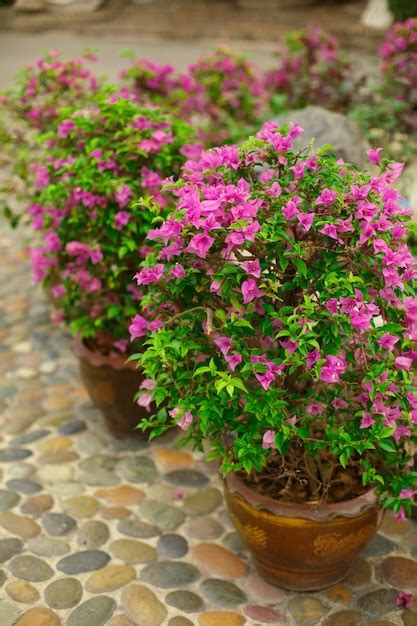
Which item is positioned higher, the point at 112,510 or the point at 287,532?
the point at 287,532

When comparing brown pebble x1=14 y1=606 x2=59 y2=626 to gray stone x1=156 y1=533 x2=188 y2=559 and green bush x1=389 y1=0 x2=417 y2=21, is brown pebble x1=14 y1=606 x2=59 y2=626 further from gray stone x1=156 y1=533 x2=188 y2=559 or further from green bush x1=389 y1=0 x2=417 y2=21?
green bush x1=389 y1=0 x2=417 y2=21

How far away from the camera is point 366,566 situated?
296 cm

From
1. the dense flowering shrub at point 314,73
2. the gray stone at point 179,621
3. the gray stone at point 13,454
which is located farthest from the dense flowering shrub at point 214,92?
the gray stone at point 179,621

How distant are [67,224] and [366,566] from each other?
1.82 m

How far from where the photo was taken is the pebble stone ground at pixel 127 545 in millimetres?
A: 2742

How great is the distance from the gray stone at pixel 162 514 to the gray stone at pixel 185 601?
0.37 m

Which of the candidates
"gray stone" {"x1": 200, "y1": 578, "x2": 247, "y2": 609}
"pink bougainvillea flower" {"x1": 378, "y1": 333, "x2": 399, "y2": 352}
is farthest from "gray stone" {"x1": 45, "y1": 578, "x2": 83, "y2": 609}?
"pink bougainvillea flower" {"x1": 378, "y1": 333, "x2": 399, "y2": 352}

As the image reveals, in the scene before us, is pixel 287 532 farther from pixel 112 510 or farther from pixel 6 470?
pixel 6 470

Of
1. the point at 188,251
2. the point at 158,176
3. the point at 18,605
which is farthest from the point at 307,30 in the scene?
the point at 18,605

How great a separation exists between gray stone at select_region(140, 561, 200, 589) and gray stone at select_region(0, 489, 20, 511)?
640 millimetres

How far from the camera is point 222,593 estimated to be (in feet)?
9.33

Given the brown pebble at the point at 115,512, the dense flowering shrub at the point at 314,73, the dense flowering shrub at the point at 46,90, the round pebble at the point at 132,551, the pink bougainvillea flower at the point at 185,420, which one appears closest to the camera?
the pink bougainvillea flower at the point at 185,420

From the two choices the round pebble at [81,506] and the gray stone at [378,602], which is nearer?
the gray stone at [378,602]

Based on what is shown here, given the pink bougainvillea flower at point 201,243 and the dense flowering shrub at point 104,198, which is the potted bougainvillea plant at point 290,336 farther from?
the dense flowering shrub at point 104,198
